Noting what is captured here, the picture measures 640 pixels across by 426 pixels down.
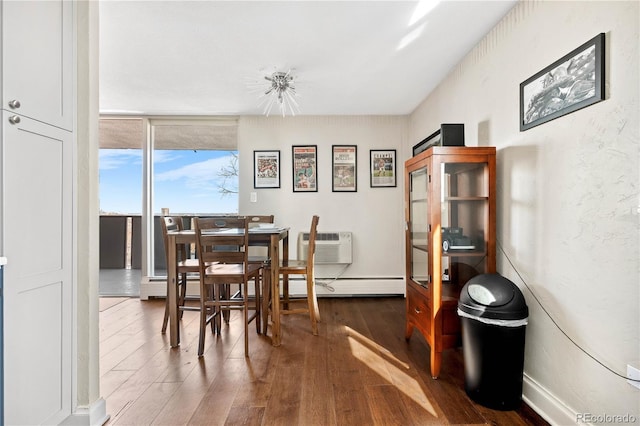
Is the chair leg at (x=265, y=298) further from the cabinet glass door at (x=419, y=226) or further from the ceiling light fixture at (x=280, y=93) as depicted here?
the ceiling light fixture at (x=280, y=93)

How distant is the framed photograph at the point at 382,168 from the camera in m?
4.31

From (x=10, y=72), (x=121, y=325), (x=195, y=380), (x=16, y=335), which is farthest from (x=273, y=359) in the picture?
(x=10, y=72)

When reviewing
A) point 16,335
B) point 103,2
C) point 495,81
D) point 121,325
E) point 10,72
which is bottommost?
point 121,325

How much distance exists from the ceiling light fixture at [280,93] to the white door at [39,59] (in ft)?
5.23

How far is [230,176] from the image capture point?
4.60 m

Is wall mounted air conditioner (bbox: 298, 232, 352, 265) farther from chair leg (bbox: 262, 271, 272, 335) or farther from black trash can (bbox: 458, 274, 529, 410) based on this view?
black trash can (bbox: 458, 274, 529, 410)

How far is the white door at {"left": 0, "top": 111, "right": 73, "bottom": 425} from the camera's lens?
1254 millimetres

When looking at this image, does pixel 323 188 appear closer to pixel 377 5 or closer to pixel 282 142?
pixel 282 142

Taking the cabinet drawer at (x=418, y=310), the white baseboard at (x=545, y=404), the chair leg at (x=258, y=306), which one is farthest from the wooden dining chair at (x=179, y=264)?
the white baseboard at (x=545, y=404)

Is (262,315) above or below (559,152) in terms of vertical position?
below

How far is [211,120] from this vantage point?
4320 millimetres

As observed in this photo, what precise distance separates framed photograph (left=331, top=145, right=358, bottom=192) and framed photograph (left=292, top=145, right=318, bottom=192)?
0.24m

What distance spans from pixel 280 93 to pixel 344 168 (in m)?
1.49

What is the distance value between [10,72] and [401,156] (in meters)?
3.82
